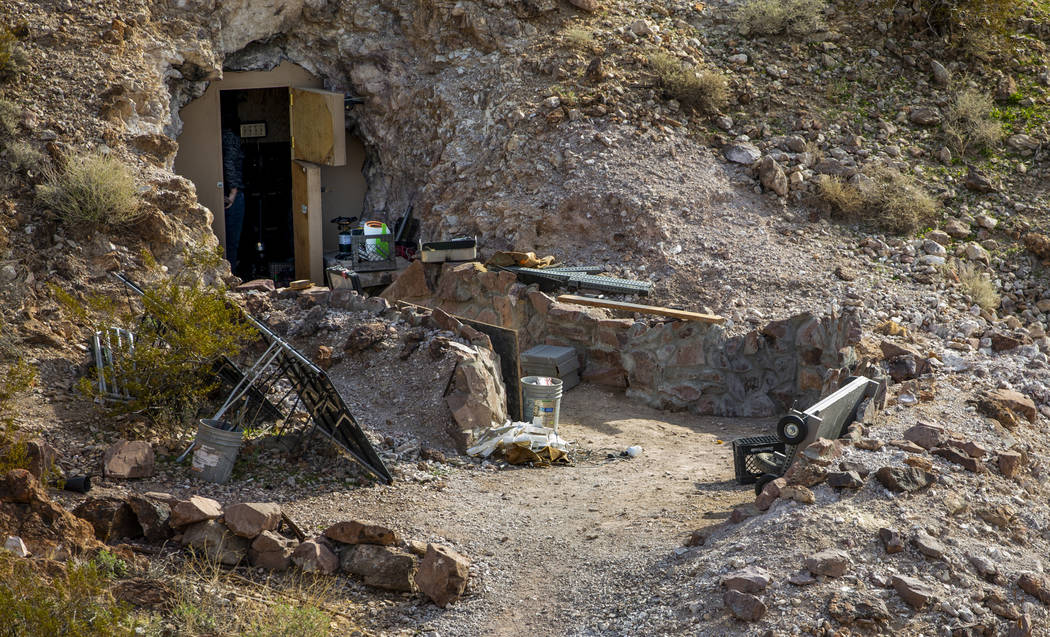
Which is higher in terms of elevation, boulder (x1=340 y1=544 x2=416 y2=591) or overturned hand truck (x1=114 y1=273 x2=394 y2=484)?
overturned hand truck (x1=114 y1=273 x2=394 y2=484)

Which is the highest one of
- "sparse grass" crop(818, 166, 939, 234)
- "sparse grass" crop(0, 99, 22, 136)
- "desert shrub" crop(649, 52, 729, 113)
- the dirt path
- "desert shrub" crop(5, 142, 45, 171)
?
"desert shrub" crop(649, 52, 729, 113)

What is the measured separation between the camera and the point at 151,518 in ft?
18.5

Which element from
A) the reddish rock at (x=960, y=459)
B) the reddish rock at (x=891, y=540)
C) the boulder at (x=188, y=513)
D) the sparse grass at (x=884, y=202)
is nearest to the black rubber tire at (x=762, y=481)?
the reddish rock at (x=960, y=459)

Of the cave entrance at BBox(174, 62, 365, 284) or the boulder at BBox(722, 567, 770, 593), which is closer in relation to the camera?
the boulder at BBox(722, 567, 770, 593)

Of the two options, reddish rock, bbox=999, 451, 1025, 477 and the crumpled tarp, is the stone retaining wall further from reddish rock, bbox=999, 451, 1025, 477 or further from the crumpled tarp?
reddish rock, bbox=999, 451, 1025, 477

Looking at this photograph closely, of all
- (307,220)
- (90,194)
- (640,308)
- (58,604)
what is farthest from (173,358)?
(307,220)

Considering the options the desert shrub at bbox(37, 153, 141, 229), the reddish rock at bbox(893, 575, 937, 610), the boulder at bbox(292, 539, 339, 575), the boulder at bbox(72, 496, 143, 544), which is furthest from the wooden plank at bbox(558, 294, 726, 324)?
the boulder at bbox(72, 496, 143, 544)

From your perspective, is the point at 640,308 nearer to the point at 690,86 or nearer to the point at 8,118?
the point at 690,86

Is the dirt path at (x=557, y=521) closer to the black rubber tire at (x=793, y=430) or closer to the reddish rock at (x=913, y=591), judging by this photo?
the black rubber tire at (x=793, y=430)

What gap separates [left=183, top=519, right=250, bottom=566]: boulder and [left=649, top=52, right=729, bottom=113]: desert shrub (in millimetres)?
9340

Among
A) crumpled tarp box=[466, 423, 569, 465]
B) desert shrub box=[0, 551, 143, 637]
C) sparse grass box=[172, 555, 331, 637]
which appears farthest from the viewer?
crumpled tarp box=[466, 423, 569, 465]

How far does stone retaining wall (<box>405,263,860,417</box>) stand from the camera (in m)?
9.66

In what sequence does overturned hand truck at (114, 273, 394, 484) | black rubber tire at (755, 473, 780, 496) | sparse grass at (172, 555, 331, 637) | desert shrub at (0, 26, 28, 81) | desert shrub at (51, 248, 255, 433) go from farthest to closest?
1. desert shrub at (0, 26, 28, 81)
2. desert shrub at (51, 248, 255, 433)
3. overturned hand truck at (114, 273, 394, 484)
4. black rubber tire at (755, 473, 780, 496)
5. sparse grass at (172, 555, 331, 637)

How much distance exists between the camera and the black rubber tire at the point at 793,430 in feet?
21.1
